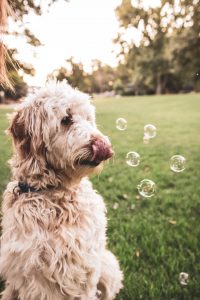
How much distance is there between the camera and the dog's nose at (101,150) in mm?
2596

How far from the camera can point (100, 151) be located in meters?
2.60

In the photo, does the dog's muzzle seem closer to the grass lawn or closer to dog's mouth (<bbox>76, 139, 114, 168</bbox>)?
dog's mouth (<bbox>76, 139, 114, 168</bbox>)

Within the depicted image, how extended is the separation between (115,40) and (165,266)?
501 cm

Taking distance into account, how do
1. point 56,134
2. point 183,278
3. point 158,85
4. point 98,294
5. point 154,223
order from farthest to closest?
point 158,85, point 154,223, point 183,278, point 98,294, point 56,134

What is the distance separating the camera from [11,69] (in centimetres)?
393

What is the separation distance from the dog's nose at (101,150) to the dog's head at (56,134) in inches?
0.8

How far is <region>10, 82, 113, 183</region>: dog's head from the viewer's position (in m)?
2.67

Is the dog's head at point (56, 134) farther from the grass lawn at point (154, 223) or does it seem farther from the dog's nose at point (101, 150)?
the grass lawn at point (154, 223)

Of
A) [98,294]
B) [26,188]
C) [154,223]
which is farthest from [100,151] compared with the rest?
[154,223]

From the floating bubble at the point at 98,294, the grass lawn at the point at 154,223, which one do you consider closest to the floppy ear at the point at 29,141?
the floating bubble at the point at 98,294

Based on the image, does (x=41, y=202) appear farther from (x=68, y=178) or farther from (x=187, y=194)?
(x=187, y=194)

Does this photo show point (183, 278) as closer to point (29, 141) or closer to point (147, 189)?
point (147, 189)

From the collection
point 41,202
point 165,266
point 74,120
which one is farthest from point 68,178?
point 165,266

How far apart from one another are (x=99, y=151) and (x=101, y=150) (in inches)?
0.6
